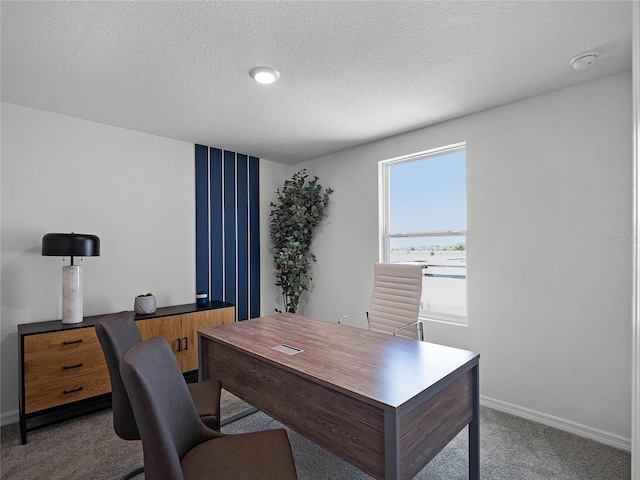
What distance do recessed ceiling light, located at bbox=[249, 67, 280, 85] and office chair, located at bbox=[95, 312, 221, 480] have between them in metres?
1.79

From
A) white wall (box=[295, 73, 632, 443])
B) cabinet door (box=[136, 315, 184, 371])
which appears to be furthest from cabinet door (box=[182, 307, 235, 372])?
white wall (box=[295, 73, 632, 443])

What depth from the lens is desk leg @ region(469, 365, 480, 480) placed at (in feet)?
5.94

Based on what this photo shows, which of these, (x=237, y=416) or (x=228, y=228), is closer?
(x=237, y=416)

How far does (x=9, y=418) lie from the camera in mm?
2734

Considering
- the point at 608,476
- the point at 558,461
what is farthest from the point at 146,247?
the point at 608,476

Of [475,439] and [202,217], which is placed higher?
[202,217]

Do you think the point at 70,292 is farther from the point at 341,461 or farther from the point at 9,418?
the point at 341,461

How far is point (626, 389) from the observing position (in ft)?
7.52

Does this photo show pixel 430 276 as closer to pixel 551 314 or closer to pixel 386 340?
pixel 551 314

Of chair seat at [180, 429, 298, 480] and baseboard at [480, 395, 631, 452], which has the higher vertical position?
chair seat at [180, 429, 298, 480]

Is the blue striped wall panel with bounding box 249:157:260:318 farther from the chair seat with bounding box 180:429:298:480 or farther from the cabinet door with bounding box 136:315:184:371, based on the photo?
the chair seat with bounding box 180:429:298:480

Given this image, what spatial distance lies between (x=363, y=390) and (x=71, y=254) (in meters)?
2.53

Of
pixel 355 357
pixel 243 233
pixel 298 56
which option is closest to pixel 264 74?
pixel 298 56

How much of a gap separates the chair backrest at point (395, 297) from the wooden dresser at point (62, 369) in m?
2.02
